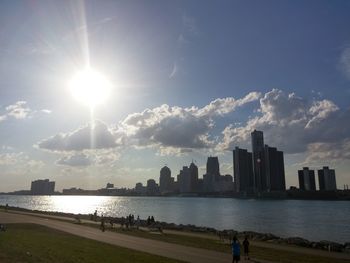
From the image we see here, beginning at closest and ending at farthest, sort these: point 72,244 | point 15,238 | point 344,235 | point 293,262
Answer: point 293,262 < point 72,244 < point 15,238 < point 344,235

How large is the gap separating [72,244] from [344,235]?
150 feet

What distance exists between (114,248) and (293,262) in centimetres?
1175

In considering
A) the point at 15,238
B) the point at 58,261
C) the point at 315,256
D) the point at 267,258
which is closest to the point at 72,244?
the point at 15,238

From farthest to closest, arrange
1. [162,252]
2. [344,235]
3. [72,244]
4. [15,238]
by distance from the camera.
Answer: [344,235] < [15,238] < [72,244] < [162,252]

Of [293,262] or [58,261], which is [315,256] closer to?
[293,262]

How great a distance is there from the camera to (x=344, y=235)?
61.3 m

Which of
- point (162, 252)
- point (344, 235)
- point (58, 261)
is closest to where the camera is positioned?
point (58, 261)

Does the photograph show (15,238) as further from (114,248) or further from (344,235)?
(344,235)

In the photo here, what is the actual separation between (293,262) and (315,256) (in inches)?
172

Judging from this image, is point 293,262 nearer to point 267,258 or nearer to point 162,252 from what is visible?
point 267,258

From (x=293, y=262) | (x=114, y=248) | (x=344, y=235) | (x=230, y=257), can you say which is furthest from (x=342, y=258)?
(x=344, y=235)

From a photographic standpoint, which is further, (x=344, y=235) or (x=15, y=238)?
(x=344, y=235)

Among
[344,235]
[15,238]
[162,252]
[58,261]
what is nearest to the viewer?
[58,261]

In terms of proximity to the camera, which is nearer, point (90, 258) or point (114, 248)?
point (90, 258)
